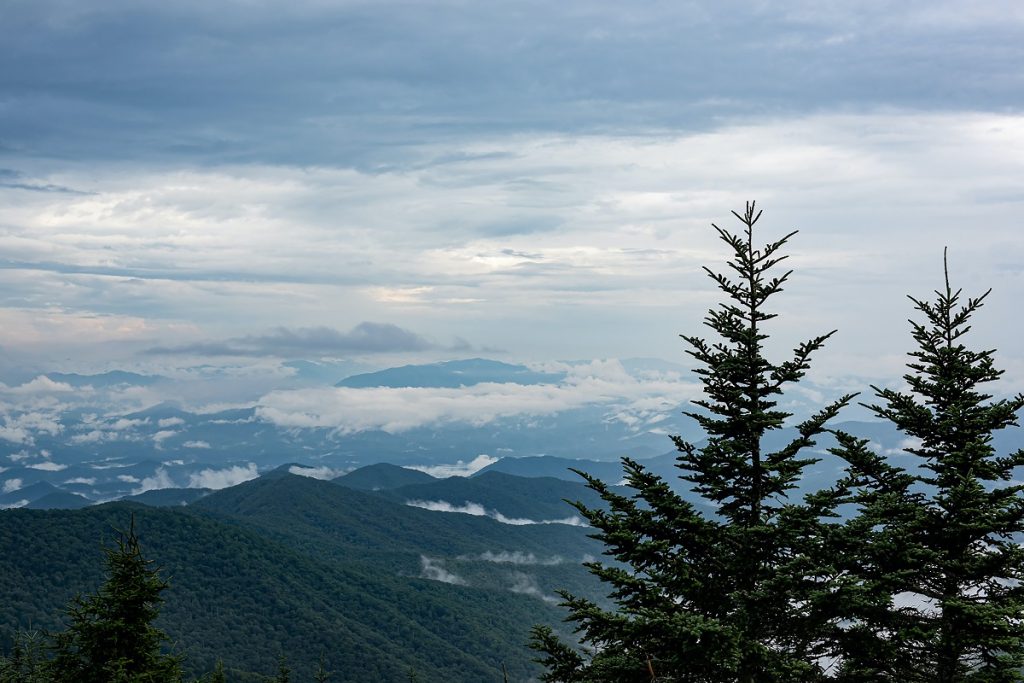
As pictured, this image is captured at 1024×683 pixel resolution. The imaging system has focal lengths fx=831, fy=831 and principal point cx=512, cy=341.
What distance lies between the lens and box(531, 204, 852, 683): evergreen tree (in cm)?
1656

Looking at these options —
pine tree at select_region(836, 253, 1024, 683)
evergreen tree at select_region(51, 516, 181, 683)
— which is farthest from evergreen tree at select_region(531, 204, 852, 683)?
evergreen tree at select_region(51, 516, 181, 683)

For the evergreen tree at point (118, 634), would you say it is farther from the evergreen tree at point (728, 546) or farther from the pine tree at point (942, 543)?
the pine tree at point (942, 543)

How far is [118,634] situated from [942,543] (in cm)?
2581

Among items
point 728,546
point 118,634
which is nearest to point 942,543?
point 728,546

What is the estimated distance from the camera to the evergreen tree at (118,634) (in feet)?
92.0

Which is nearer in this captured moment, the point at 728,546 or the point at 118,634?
the point at 728,546

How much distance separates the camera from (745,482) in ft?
57.5

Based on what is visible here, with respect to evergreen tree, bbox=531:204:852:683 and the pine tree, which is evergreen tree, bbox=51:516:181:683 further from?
the pine tree

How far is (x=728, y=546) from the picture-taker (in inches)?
686

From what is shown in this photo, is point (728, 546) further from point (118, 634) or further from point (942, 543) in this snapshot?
point (118, 634)

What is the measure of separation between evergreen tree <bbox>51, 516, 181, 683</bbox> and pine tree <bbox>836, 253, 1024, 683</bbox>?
22.5 meters

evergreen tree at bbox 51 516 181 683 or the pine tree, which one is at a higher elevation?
the pine tree

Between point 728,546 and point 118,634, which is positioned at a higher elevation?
point 728,546

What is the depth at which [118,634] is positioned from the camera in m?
28.5
